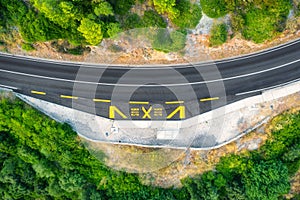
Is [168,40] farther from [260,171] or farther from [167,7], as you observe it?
[260,171]

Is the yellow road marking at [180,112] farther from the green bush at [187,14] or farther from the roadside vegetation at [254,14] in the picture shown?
the roadside vegetation at [254,14]

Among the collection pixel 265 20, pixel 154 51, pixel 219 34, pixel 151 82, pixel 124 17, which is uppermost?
pixel 265 20

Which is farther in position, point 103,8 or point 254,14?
point 254,14

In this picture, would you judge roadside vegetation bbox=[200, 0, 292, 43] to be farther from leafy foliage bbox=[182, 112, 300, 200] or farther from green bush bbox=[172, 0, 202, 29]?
leafy foliage bbox=[182, 112, 300, 200]

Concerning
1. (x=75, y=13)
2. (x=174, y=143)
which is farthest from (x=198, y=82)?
(x=75, y=13)

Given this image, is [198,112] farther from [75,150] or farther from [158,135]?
[75,150]

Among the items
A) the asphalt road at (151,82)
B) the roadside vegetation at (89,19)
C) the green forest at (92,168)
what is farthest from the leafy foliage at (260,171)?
the roadside vegetation at (89,19)

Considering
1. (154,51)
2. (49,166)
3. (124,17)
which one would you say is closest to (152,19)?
(124,17)
